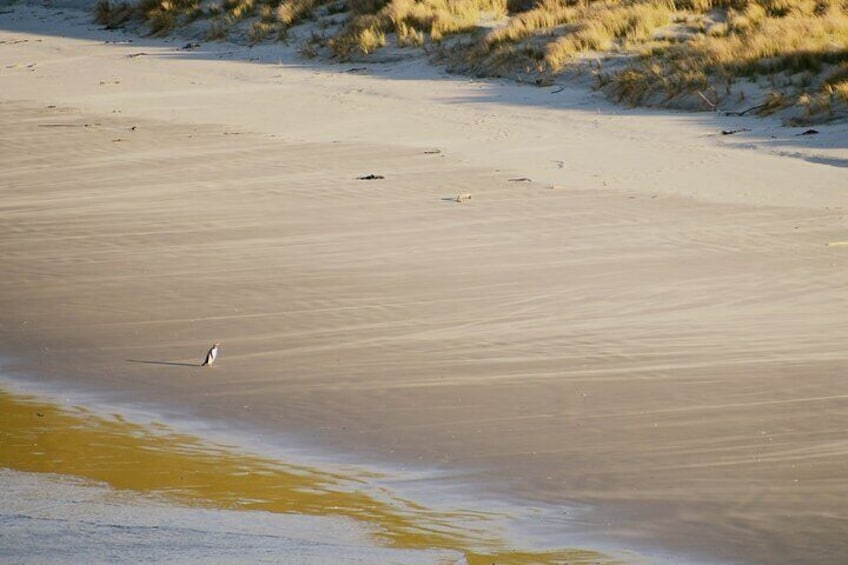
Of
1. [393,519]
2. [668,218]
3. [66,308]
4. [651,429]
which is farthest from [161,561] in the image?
[668,218]

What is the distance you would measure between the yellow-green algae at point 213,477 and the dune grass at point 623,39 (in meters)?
10.6

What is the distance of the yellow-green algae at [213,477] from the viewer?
5.59 m

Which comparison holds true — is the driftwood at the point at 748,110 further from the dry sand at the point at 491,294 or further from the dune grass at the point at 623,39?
the dry sand at the point at 491,294

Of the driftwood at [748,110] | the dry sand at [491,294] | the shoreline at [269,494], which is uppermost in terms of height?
the shoreline at [269,494]

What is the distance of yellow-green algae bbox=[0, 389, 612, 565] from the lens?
5.59 metres

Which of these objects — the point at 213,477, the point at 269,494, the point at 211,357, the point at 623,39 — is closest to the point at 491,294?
the point at 211,357

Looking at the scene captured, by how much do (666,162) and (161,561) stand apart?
958cm

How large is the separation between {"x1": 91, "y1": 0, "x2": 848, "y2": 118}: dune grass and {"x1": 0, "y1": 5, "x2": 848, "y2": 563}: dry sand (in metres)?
1.09

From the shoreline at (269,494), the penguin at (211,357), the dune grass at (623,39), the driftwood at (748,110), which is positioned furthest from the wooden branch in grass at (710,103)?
the shoreline at (269,494)

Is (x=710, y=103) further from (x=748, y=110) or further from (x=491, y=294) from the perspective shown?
(x=491, y=294)

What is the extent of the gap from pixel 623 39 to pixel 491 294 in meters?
12.3

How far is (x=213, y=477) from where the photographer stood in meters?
6.39

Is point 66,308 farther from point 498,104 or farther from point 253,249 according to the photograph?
point 498,104

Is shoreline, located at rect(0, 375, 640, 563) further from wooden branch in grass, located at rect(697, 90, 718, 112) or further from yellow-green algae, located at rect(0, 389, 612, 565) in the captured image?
wooden branch in grass, located at rect(697, 90, 718, 112)
